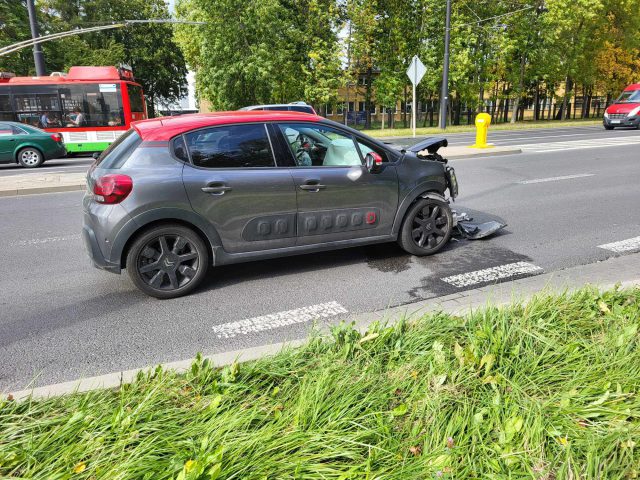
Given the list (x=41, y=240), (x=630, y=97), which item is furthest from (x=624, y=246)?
(x=630, y=97)

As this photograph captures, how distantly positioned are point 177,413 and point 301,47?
3744cm

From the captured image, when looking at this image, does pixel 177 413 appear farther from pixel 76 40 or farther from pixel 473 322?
pixel 76 40

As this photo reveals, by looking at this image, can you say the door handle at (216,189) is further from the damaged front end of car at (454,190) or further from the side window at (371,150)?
the damaged front end of car at (454,190)

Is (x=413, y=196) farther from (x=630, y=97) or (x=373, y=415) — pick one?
(x=630, y=97)

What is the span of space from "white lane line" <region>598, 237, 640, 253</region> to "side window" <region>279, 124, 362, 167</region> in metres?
3.37

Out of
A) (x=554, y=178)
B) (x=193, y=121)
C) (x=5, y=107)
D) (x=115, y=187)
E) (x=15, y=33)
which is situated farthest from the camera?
(x=15, y=33)

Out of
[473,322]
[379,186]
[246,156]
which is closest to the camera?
[473,322]

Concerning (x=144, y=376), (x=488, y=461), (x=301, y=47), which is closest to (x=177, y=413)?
(x=144, y=376)

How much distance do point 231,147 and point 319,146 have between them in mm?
974

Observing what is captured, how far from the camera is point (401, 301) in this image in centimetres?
455

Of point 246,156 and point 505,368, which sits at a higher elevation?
point 246,156

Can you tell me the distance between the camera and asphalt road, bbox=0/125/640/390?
3727mm

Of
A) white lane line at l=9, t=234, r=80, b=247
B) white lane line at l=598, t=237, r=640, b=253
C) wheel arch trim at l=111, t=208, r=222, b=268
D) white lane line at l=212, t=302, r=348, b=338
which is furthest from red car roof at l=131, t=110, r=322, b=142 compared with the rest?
white lane line at l=598, t=237, r=640, b=253

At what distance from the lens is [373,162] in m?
5.17
